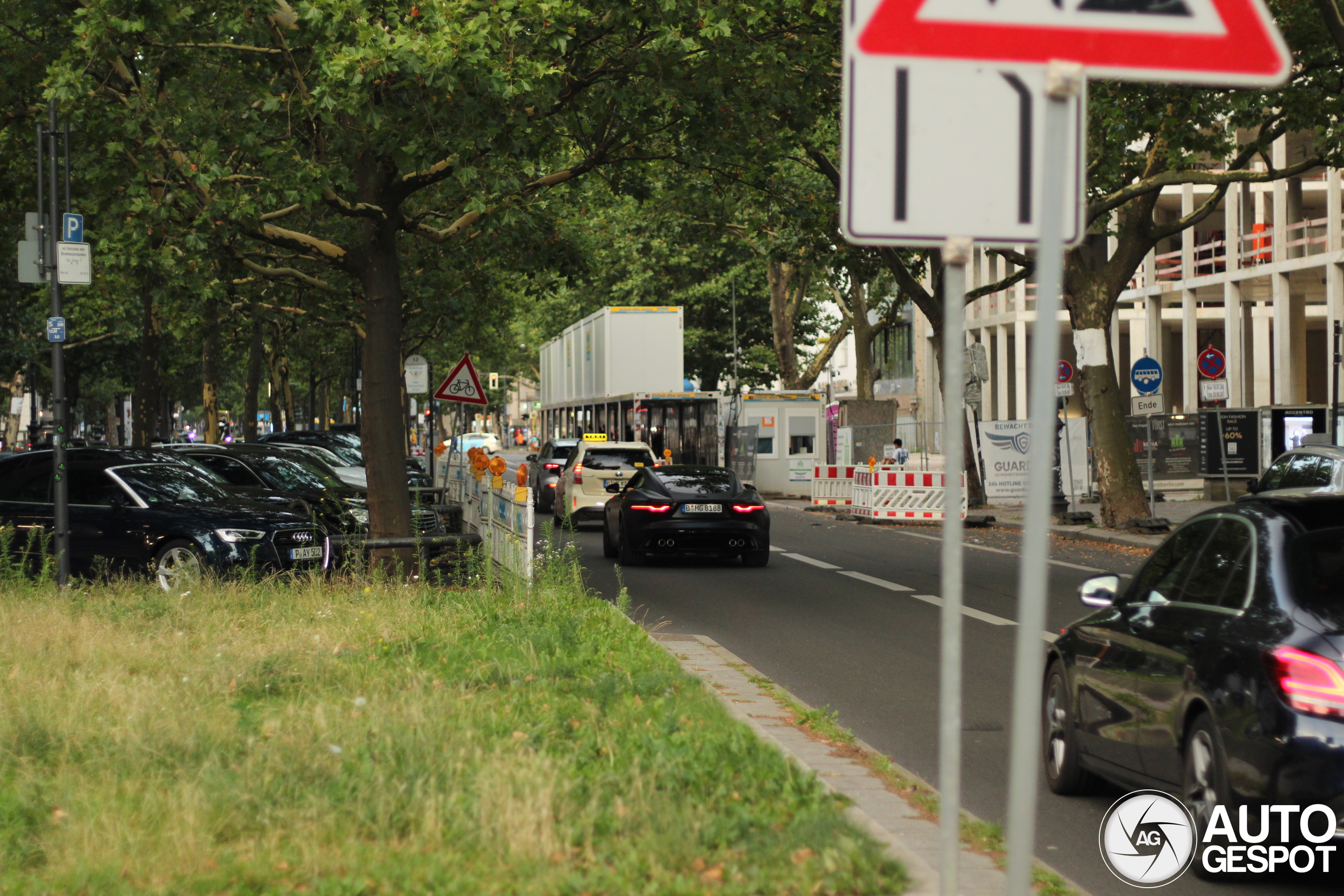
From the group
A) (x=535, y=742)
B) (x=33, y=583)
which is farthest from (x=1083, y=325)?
(x=535, y=742)

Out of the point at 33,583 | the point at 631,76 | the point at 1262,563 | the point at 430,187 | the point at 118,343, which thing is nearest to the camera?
the point at 1262,563

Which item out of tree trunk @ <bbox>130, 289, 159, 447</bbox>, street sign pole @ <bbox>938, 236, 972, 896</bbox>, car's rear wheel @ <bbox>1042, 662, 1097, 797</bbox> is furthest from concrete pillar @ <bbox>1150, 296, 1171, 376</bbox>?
street sign pole @ <bbox>938, 236, 972, 896</bbox>

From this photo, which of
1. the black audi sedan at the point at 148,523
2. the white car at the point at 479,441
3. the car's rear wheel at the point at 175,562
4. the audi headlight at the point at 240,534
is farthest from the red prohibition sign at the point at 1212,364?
the white car at the point at 479,441

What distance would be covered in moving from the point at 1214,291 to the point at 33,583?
37200 mm

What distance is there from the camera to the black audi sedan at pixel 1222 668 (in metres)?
5.23

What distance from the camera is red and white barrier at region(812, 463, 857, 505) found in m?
35.4

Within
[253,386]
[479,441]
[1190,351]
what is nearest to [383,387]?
[253,386]

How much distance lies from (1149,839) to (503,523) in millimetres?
9673

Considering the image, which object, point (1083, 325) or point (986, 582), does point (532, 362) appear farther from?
point (986, 582)

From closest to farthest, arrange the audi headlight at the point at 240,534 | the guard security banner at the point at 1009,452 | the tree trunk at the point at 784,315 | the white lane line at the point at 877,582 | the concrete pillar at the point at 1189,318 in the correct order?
the audi headlight at the point at 240,534, the white lane line at the point at 877,582, the guard security banner at the point at 1009,452, the concrete pillar at the point at 1189,318, the tree trunk at the point at 784,315

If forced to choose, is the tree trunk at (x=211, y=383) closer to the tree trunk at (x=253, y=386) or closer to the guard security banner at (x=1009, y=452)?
the tree trunk at (x=253, y=386)

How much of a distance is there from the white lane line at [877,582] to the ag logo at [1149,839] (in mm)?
10640

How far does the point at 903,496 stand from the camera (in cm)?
3030

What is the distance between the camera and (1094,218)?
1001 inches
